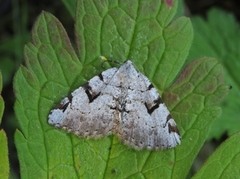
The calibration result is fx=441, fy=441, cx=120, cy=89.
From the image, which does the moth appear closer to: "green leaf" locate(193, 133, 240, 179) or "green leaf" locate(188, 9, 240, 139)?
"green leaf" locate(193, 133, 240, 179)

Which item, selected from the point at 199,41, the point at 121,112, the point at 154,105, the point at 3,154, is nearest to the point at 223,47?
the point at 199,41

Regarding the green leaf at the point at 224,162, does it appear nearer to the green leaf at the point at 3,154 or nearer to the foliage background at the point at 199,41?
the green leaf at the point at 3,154

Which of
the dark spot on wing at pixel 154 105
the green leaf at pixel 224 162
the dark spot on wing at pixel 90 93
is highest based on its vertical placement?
the dark spot on wing at pixel 90 93

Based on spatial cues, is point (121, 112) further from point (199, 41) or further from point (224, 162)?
point (199, 41)

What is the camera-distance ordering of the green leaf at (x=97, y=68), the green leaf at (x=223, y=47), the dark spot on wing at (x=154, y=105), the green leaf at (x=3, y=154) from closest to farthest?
the green leaf at (x=3, y=154) → the green leaf at (x=97, y=68) → the dark spot on wing at (x=154, y=105) → the green leaf at (x=223, y=47)

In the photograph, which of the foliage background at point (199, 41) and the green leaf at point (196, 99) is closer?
the green leaf at point (196, 99)

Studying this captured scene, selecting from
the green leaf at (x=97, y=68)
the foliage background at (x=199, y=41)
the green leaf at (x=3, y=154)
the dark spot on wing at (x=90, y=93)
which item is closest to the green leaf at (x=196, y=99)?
the green leaf at (x=97, y=68)

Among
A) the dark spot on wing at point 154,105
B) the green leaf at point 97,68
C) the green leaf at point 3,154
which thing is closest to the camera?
the green leaf at point 3,154
